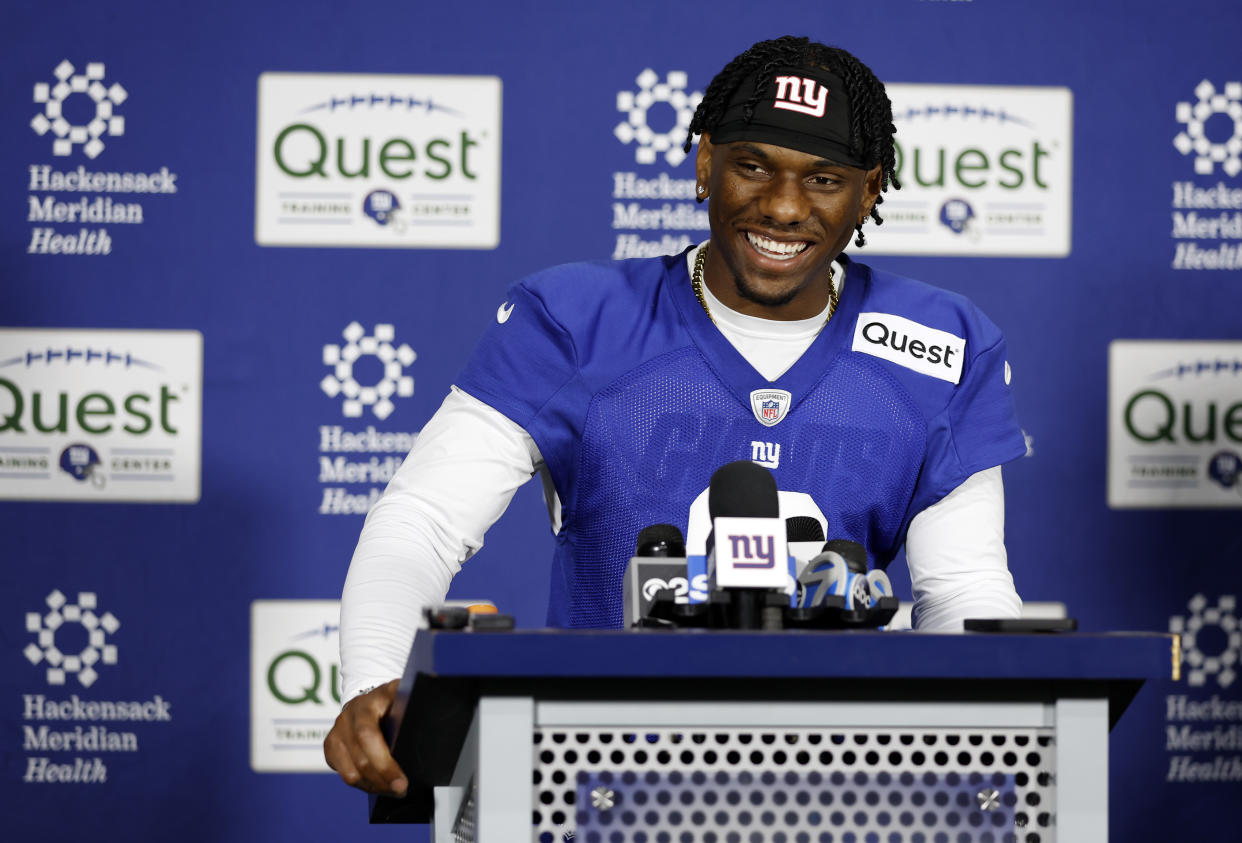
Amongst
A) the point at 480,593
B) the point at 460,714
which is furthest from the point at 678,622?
the point at 480,593

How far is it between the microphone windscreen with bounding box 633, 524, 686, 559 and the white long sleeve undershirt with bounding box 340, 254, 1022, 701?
305 millimetres

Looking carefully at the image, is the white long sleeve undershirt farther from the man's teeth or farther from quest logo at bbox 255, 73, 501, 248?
quest logo at bbox 255, 73, 501, 248

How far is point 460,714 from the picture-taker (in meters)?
0.86

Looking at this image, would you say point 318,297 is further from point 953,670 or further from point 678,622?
point 953,670

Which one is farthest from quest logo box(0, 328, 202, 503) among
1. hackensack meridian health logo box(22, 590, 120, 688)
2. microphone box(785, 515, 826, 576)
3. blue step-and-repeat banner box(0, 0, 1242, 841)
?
microphone box(785, 515, 826, 576)

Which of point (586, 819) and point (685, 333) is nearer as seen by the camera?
point (586, 819)

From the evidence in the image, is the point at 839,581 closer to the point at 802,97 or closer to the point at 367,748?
the point at 367,748

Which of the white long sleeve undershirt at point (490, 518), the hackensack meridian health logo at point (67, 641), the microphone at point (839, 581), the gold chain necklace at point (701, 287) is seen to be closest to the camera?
the microphone at point (839, 581)

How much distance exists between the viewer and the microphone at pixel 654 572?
3.18ft

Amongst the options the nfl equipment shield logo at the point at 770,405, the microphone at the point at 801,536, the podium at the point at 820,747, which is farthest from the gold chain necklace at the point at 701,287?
the podium at the point at 820,747

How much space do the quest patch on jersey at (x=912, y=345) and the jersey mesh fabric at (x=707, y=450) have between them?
0.03 meters

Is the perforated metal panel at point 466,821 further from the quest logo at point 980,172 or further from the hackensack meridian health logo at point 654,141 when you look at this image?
the quest logo at point 980,172

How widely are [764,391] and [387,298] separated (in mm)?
1317

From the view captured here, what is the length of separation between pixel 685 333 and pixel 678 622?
0.74 meters
